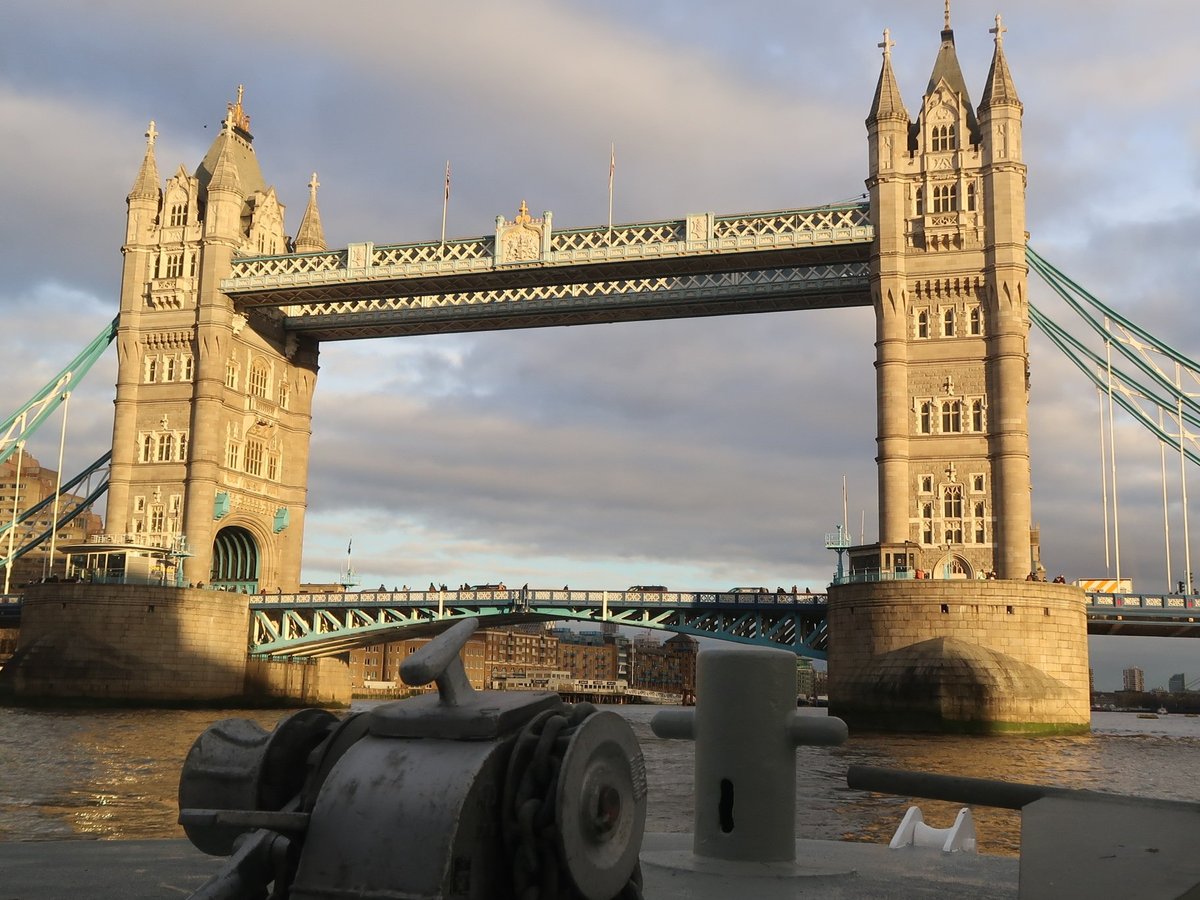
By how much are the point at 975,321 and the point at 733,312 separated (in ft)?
33.0

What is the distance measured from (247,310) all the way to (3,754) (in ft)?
108

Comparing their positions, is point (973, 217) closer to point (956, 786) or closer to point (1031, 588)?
point (1031, 588)

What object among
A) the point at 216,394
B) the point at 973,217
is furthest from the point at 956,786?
the point at 216,394

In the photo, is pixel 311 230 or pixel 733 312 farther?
pixel 311 230

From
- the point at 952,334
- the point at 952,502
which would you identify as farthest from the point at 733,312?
the point at 952,502

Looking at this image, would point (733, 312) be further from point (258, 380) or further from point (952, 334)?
point (258, 380)

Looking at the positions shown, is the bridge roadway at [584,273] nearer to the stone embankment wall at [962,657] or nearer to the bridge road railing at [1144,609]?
the stone embankment wall at [962,657]

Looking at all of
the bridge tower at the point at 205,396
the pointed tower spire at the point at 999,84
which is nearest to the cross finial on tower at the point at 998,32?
the pointed tower spire at the point at 999,84

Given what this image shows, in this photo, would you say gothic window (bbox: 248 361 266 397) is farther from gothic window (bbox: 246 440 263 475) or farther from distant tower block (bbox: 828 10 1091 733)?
distant tower block (bbox: 828 10 1091 733)

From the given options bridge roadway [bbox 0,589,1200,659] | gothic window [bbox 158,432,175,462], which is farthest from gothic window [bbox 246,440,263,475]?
bridge roadway [bbox 0,589,1200,659]

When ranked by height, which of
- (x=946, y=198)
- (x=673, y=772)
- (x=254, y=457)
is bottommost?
(x=673, y=772)

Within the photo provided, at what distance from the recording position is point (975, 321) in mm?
44875

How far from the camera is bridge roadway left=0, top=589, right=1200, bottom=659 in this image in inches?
1793

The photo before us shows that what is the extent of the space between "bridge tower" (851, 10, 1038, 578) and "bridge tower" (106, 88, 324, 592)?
27.7 metres
